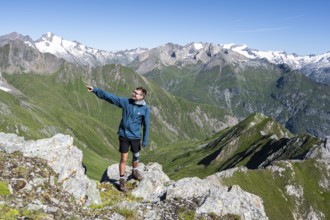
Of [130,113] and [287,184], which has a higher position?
[130,113]

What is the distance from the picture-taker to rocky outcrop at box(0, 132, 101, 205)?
985 inches

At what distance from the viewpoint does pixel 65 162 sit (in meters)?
27.8

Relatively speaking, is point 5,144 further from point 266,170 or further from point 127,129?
point 266,170

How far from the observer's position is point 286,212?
497 ft

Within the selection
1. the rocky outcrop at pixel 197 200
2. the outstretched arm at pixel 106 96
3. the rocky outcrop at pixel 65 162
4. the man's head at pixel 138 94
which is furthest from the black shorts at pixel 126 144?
the rocky outcrop at pixel 197 200

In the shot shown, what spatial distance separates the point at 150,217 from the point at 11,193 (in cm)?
839

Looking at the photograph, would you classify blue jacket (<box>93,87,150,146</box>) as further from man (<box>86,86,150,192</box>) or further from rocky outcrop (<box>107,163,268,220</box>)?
rocky outcrop (<box>107,163,268,220</box>)

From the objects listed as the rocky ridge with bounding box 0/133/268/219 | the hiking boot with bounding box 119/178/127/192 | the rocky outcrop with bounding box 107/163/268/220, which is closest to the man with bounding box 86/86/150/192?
the hiking boot with bounding box 119/178/127/192

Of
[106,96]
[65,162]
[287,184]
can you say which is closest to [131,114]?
[106,96]

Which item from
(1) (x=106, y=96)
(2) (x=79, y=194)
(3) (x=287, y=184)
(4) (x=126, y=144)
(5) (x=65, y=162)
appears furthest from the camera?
(3) (x=287, y=184)

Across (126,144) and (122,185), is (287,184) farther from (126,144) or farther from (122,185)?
(126,144)

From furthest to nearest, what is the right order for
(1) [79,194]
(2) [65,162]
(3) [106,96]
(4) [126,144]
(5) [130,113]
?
(2) [65,162] → (4) [126,144] → (5) [130,113] → (3) [106,96] → (1) [79,194]

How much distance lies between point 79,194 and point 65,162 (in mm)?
4180

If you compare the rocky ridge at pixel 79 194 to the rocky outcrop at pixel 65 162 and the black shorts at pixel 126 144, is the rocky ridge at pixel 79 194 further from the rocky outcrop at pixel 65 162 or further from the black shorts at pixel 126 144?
the black shorts at pixel 126 144
